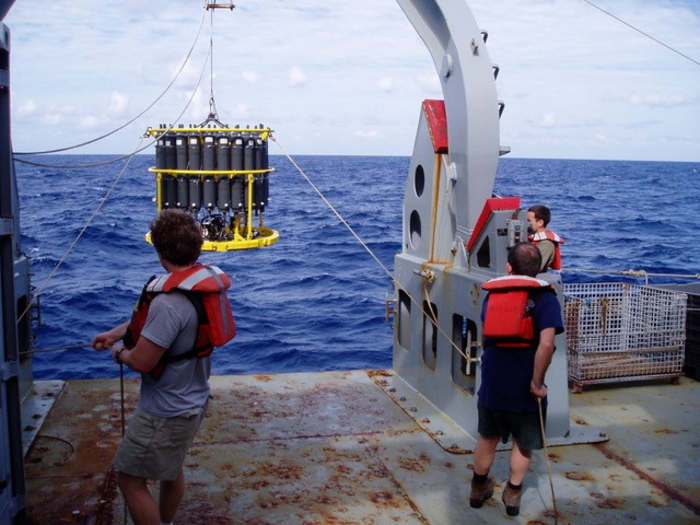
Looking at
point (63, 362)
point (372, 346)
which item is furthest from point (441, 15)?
point (63, 362)

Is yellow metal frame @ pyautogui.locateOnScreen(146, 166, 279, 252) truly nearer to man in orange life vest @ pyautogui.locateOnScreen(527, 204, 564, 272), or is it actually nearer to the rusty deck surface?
the rusty deck surface

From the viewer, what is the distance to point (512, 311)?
4453mm

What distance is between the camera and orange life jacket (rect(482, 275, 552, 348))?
4.45 m

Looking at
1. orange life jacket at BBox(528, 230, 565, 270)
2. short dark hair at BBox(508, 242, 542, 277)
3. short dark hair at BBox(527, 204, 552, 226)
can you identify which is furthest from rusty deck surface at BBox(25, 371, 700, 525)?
short dark hair at BBox(527, 204, 552, 226)

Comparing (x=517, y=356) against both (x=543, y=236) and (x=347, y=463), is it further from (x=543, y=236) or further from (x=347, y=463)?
(x=543, y=236)

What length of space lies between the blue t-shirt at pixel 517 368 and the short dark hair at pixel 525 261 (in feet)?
0.49

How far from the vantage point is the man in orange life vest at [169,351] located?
364cm

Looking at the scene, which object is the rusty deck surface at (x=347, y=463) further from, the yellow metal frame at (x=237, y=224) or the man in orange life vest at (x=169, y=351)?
the yellow metal frame at (x=237, y=224)

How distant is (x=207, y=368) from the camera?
156 inches

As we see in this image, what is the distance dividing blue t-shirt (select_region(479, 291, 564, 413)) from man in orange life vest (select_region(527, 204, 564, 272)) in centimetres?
193

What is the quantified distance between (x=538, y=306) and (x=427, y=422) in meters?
2.34

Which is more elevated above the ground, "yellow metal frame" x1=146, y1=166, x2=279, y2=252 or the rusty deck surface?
"yellow metal frame" x1=146, y1=166, x2=279, y2=252

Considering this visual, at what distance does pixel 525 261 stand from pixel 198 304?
1.97m

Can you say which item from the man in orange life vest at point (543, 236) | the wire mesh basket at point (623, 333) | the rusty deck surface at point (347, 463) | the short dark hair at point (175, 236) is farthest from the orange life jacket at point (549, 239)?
the short dark hair at point (175, 236)
